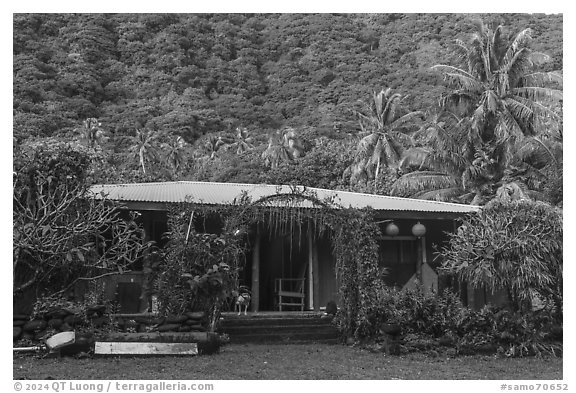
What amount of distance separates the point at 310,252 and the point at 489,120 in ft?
40.5

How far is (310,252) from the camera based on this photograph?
493 inches

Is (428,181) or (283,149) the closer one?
(428,181)

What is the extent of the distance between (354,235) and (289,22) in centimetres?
3851

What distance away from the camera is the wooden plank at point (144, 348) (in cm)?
855

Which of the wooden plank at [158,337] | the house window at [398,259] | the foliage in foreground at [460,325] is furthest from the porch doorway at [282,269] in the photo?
the wooden plank at [158,337]

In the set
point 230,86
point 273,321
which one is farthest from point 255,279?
point 230,86

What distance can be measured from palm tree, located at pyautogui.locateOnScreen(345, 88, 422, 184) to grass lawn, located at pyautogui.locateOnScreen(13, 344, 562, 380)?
2258cm

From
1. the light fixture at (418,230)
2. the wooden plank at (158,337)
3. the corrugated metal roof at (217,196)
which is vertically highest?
the corrugated metal roof at (217,196)

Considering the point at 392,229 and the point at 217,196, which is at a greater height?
the point at 217,196

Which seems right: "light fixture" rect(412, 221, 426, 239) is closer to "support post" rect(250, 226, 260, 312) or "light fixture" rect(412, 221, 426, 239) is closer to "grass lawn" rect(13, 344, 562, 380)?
"support post" rect(250, 226, 260, 312)

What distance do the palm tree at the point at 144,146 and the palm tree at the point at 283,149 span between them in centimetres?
788

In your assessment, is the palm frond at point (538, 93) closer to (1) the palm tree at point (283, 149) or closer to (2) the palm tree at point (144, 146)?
(1) the palm tree at point (283, 149)

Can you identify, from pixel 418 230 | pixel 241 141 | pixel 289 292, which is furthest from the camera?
pixel 241 141

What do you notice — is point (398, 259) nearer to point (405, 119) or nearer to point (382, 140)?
point (382, 140)
